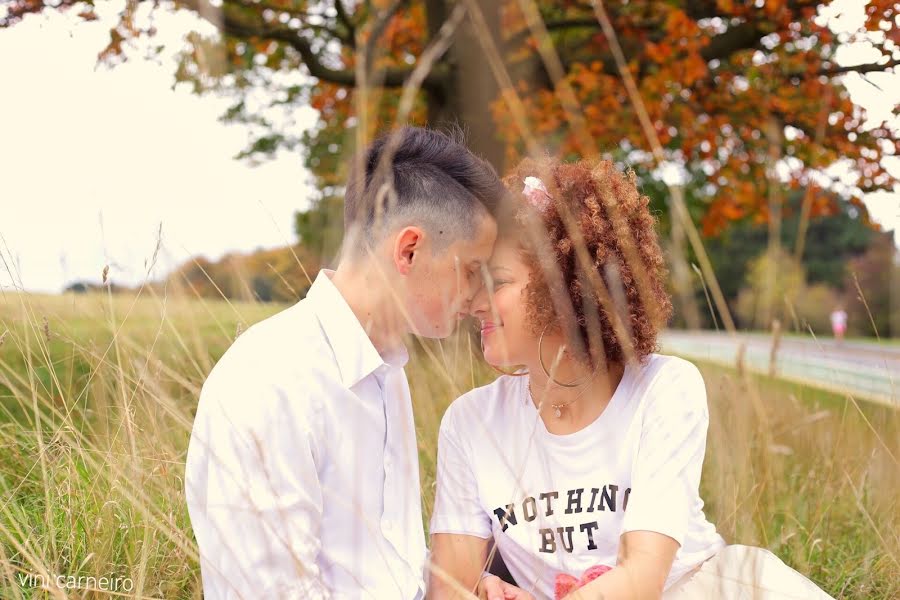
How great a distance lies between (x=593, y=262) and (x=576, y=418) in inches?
15.5

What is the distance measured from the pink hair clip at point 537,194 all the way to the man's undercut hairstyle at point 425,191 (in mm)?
Answer: 76

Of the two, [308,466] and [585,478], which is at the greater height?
[308,466]

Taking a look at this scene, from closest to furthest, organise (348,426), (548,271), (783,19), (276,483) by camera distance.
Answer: (276,483) → (348,426) → (548,271) → (783,19)

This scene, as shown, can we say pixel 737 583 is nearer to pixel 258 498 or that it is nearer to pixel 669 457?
pixel 669 457

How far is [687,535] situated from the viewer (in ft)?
6.97

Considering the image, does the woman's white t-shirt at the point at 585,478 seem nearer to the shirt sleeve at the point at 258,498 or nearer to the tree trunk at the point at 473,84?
the shirt sleeve at the point at 258,498

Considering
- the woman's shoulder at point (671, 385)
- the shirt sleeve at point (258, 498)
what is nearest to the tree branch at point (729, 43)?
the woman's shoulder at point (671, 385)

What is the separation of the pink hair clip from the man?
0.09m

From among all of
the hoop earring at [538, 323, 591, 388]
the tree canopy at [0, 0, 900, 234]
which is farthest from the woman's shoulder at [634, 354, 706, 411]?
the tree canopy at [0, 0, 900, 234]

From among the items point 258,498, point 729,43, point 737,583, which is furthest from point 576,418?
point 729,43

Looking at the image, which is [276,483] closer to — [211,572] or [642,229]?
[211,572]

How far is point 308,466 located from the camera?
178cm

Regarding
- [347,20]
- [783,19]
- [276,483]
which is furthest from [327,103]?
[276,483]

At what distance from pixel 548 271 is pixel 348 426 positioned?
60 centimetres
